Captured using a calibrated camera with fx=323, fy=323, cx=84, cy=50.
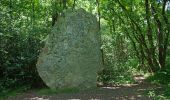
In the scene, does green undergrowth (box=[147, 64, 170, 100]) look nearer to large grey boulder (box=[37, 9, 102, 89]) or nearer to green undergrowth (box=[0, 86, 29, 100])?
large grey boulder (box=[37, 9, 102, 89])

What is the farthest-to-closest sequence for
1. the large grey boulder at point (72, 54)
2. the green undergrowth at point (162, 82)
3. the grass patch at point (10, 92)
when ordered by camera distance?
the large grey boulder at point (72, 54), the grass patch at point (10, 92), the green undergrowth at point (162, 82)

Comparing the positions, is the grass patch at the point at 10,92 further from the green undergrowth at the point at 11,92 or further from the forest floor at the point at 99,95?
the forest floor at the point at 99,95

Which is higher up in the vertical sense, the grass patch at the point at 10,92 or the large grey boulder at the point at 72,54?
the large grey boulder at the point at 72,54

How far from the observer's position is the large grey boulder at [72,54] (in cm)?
1079

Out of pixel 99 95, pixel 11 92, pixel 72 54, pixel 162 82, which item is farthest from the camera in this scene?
pixel 162 82

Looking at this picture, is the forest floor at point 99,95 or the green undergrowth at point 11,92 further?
the green undergrowth at point 11,92

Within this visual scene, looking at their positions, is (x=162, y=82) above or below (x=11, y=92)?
above

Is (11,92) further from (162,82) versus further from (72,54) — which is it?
(162,82)

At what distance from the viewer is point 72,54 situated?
35.7 ft

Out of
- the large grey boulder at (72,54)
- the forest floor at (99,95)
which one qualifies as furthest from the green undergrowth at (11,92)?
the large grey boulder at (72,54)

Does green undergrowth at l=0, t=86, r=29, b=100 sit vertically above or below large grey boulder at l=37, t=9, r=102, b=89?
below

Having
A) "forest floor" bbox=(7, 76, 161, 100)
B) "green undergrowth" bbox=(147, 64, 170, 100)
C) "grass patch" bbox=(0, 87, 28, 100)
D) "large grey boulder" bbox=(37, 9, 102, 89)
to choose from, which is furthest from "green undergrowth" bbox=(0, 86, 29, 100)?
"green undergrowth" bbox=(147, 64, 170, 100)

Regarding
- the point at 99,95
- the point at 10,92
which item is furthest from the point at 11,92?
the point at 99,95

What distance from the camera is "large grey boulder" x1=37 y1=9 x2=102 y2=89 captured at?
10789mm
